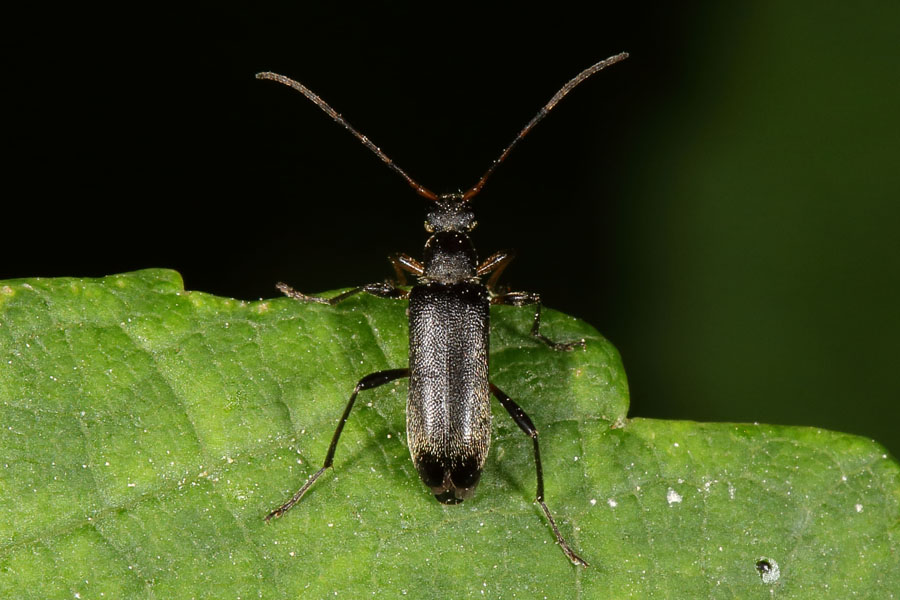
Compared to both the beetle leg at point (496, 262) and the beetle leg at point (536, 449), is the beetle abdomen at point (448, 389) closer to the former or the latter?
the beetle leg at point (536, 449)

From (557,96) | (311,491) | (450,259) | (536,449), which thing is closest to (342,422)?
(311,491)

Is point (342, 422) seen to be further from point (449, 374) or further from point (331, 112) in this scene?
point (331, 112)

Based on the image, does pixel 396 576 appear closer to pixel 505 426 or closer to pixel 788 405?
pixel 505 426

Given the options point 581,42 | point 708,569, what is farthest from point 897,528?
point 581,42

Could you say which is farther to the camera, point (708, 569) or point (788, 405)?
point (788, 405)

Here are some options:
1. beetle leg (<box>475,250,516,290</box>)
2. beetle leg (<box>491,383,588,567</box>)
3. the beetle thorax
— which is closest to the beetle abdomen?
beetle leg (<box>491,383,588,567</box>)

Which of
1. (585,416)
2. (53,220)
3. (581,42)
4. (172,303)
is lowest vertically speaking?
(585,416)

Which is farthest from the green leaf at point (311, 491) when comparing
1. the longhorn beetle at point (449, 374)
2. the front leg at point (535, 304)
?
the front leg at point (535, 304)
